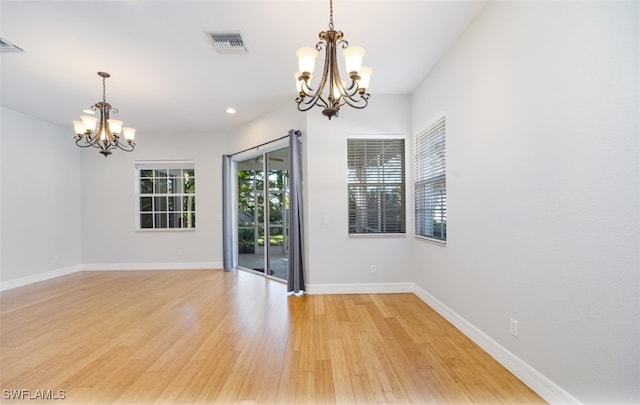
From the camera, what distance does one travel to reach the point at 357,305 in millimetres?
3416

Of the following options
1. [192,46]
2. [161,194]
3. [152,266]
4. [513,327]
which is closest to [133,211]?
[161,194]

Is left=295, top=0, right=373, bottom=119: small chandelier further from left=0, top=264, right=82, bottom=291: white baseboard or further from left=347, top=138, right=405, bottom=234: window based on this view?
left=0, top=264, right=82, bottom=291: white baseboard

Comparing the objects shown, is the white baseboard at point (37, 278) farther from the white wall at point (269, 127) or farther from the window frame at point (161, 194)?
the white wall at point (269, 127)

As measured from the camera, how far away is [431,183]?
3385 mm

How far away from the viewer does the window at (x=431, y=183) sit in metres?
3.11

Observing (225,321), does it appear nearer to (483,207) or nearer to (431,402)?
(431,402)

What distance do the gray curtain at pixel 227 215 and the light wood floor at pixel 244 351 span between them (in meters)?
1.63

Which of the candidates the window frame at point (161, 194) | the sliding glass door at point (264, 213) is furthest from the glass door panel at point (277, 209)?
the window frame at point (161, 194)

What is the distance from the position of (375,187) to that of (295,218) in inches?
49.9

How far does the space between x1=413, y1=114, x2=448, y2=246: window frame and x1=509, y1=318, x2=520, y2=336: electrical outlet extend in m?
1.07

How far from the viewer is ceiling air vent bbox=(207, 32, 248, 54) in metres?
2.54

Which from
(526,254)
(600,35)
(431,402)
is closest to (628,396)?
(526,254)

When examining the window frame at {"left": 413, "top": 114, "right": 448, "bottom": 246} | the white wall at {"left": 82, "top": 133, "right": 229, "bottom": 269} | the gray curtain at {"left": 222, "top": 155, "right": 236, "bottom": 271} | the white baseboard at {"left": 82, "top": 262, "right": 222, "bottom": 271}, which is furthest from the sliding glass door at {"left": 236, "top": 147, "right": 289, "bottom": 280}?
the window frame at {"left": 413, "top": 114, "right": 448, "bottom": 246}

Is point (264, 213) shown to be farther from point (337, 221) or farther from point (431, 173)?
point (431, 173)
